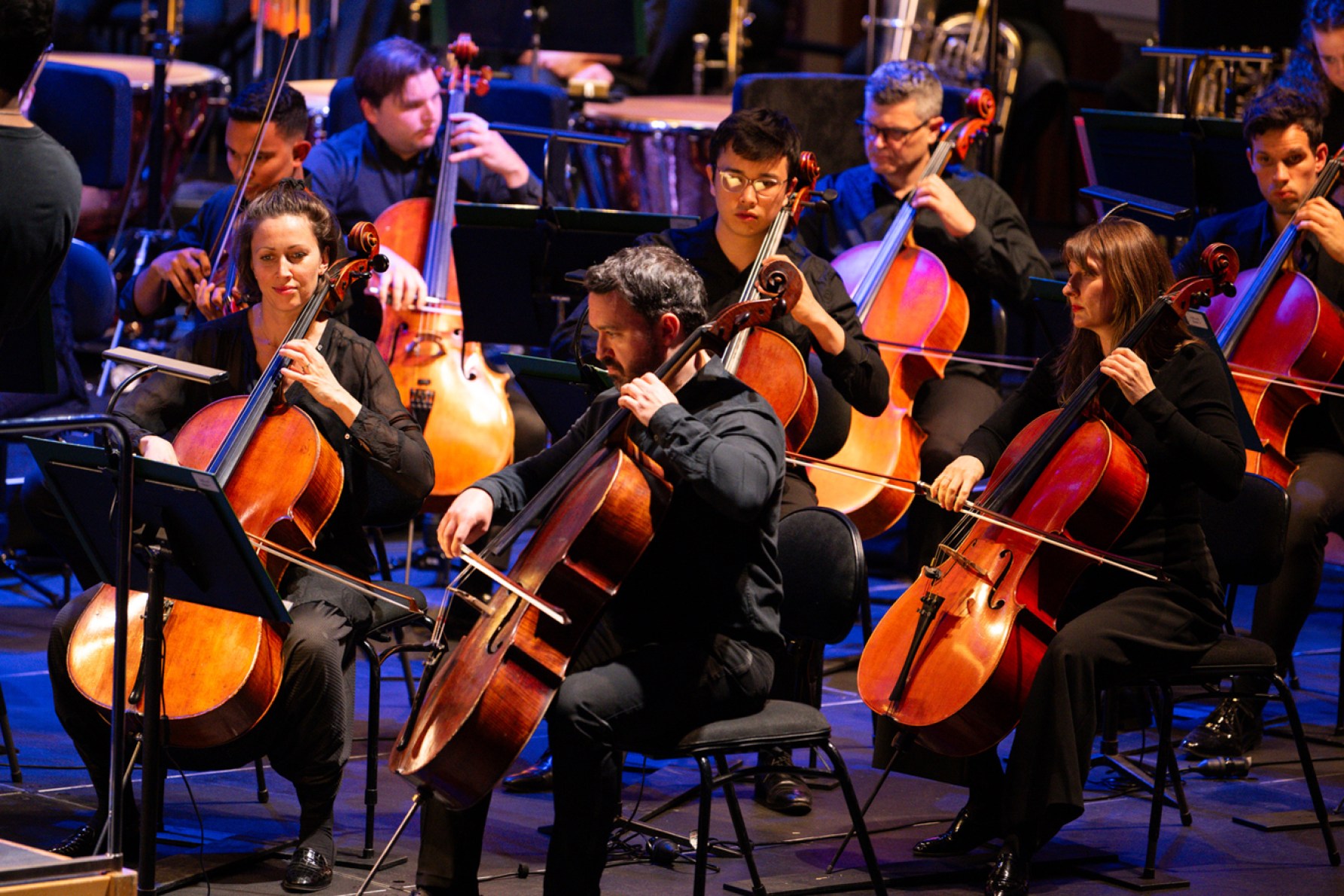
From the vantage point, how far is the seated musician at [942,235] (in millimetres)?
4285

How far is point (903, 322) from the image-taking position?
13.5 ft

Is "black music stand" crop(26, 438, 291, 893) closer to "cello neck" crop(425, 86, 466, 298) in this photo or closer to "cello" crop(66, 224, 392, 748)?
"cello" crop(66, 224, 392, 748)

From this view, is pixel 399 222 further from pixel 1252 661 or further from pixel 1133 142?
pixel 1252 661

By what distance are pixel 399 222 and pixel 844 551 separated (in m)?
1.96

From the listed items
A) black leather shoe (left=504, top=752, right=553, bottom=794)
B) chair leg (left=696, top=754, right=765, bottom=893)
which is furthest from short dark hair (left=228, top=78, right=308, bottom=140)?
chair leg (left=696, top=754, right=765, bottom=893)

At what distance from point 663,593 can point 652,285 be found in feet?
1.56

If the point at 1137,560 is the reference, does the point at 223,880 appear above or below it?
below

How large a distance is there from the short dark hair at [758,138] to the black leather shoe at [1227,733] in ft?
5.12

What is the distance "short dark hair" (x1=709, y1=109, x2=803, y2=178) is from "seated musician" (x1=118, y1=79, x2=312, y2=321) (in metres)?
1.14

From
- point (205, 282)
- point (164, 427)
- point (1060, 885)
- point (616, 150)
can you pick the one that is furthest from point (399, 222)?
point (1060, 885)

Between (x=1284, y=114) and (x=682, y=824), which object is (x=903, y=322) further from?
(x=682, y=824)

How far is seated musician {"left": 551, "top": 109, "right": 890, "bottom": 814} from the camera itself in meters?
3.50

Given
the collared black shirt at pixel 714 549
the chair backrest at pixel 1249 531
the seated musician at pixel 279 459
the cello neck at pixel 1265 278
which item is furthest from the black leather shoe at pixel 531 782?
the cello neck at pixel 1265 278

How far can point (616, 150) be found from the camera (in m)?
6.18
